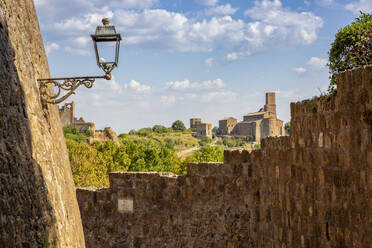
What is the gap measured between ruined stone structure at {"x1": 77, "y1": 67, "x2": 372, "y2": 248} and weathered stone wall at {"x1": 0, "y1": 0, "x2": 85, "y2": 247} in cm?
258

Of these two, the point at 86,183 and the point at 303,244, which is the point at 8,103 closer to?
the point at 303,244

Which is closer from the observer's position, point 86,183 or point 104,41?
point 104,41

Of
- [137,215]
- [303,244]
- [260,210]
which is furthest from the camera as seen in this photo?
[137,215]

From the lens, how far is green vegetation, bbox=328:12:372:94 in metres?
5.38

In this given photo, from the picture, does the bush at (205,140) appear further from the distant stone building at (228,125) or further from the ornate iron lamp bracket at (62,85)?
the ornate iron lamp bracket at (62,85)

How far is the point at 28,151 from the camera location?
197 inches

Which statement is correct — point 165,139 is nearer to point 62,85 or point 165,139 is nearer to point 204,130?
point 204,130

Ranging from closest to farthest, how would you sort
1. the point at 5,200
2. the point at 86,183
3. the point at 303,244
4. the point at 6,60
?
the point at 5,200 → the point at 6,60 → the point at 303,244 → the point at 86,183

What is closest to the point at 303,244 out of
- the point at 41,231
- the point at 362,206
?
the point at 362,206

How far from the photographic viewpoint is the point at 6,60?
4.79 m

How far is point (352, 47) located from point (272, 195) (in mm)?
2631

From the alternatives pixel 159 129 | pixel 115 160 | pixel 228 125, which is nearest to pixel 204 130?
pixel 228 125

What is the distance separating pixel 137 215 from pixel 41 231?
398cm

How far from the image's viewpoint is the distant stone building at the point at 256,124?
52625 mm
